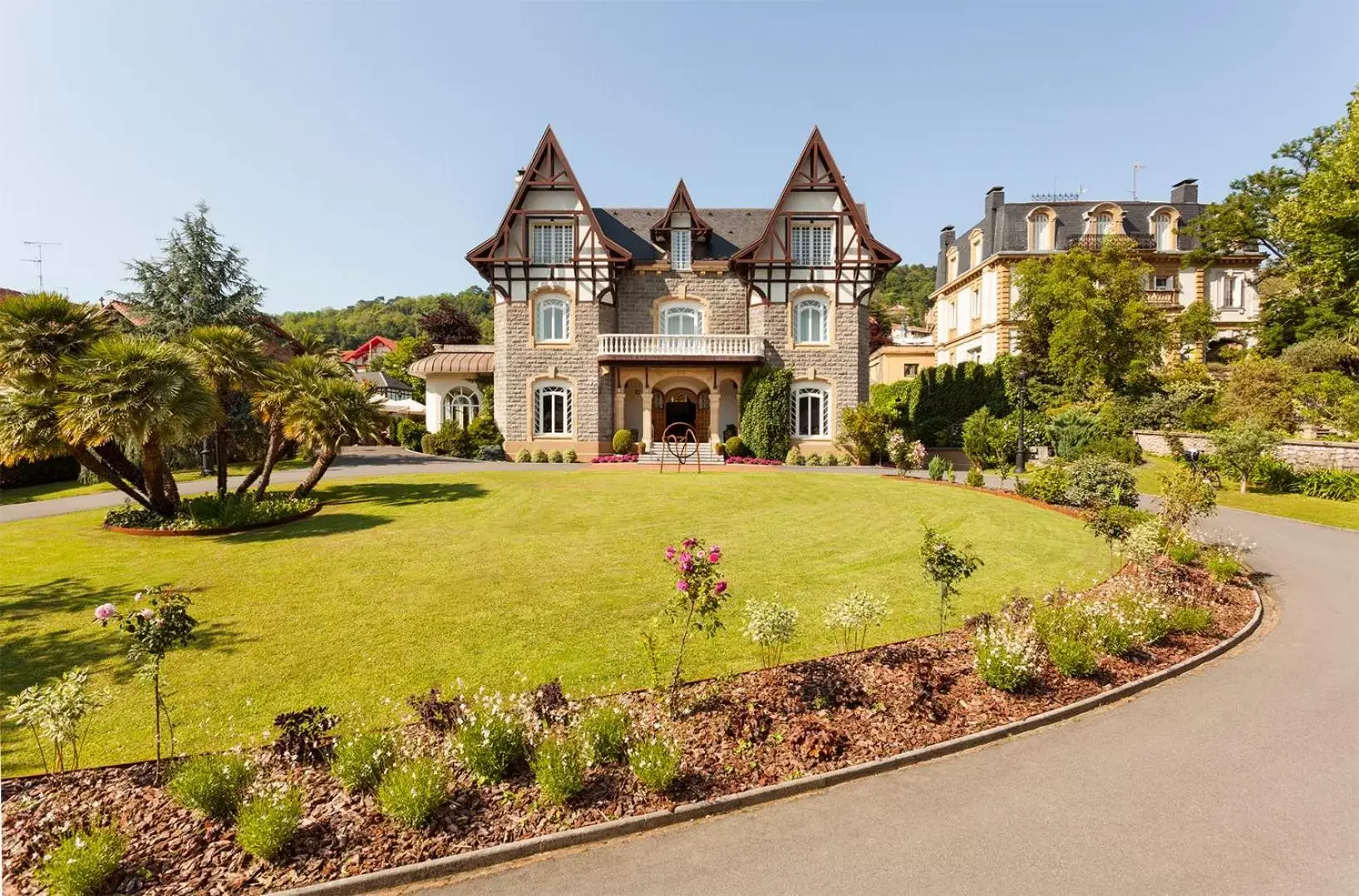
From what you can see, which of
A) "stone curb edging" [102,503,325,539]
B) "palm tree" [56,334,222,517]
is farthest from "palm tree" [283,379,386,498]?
"stone curb edging" [102,503,325,539]

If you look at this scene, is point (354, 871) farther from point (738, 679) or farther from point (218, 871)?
point (738, 679)

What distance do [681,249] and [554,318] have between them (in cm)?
760

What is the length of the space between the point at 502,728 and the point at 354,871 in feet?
4.21

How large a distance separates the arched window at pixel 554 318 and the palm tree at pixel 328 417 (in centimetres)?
1426

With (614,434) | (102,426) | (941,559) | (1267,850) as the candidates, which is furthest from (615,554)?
(614,434)

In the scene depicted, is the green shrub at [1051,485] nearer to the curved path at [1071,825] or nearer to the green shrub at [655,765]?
the curved path at [1071,825]

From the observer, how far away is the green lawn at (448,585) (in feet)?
21.4

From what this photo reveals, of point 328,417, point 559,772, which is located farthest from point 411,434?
point 559,772

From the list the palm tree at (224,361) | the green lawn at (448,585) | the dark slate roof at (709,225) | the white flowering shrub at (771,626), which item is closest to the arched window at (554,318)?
the dark slate roof at (709,225)

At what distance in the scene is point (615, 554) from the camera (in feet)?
38.5

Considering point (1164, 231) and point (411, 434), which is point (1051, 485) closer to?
point (411, 434)

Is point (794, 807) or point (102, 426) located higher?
point (102, 426)

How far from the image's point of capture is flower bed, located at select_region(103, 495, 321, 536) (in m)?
13.7

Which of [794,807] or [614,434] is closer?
[794,807]
